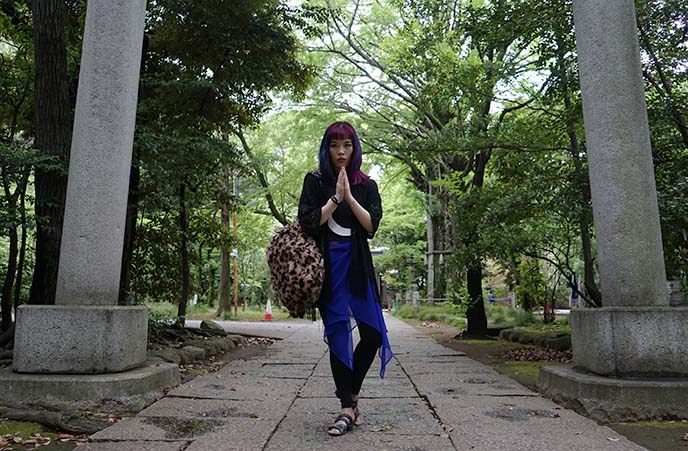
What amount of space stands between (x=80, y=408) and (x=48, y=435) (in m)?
0.48

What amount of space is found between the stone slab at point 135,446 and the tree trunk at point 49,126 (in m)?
2.58

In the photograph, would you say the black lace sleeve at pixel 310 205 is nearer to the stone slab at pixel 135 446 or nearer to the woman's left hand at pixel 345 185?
the woman's left hand at pixel 345 185

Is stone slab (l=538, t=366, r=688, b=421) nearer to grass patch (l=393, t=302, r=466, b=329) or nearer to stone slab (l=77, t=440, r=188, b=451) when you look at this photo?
stone slab (l=77, t=440, r=188, b=451)

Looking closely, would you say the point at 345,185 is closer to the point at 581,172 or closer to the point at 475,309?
the point at 581,172

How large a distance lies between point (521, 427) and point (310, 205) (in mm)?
1637

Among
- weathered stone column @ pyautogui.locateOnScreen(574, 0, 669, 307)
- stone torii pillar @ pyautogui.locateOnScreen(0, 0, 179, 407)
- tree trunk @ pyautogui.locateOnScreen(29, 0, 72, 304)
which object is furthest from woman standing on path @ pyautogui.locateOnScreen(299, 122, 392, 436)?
tree trunk @ pyautogui.locateOnScreen(29, 0, 72, 304)

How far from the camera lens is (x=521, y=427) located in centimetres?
286

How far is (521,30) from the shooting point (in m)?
5.99

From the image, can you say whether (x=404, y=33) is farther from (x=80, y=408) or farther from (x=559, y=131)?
(x=80, y=408)

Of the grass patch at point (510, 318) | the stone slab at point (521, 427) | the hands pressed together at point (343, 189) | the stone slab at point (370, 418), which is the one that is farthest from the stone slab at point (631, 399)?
the grass patch at point (510, 318)

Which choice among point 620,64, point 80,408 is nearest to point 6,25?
point 80,408

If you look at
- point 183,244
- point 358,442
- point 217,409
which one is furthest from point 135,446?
point 183,244

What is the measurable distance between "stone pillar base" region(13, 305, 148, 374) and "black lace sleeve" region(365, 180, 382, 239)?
5.95 feet

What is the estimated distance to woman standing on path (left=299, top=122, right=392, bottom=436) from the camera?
284 centimetres
